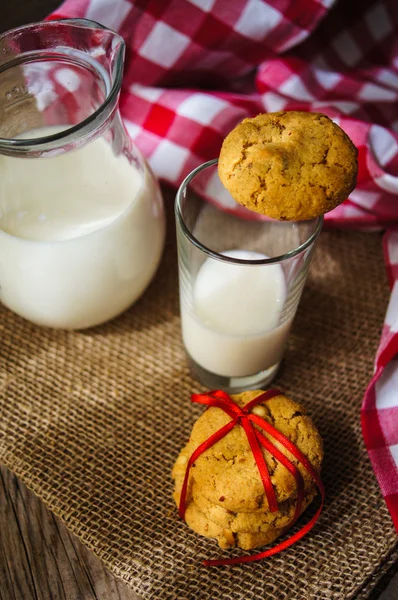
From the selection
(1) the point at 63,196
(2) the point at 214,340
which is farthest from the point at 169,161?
(2) the point at 214,340

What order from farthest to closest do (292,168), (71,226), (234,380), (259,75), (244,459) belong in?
(259,75) < (234,380) < (71,226) < (244,459) < (292,168)

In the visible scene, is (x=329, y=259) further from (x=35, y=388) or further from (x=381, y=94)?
(x=35, y=388)

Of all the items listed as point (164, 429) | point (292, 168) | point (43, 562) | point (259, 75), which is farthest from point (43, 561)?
point (259, 75)

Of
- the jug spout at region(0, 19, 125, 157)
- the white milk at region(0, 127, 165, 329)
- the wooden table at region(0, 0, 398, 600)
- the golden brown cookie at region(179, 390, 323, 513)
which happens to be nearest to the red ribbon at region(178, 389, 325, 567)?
the golden brown cookie at region(179, 390, 323, 513)

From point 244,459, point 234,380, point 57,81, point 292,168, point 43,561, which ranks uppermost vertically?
point 292,168

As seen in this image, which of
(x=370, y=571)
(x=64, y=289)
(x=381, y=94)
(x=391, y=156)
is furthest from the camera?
(x=381, y=94)

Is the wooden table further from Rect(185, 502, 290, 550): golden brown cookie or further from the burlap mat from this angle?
Rect(185, 502, 290, 550): golden brown cookie

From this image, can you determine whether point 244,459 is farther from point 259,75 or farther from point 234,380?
point 259,75
